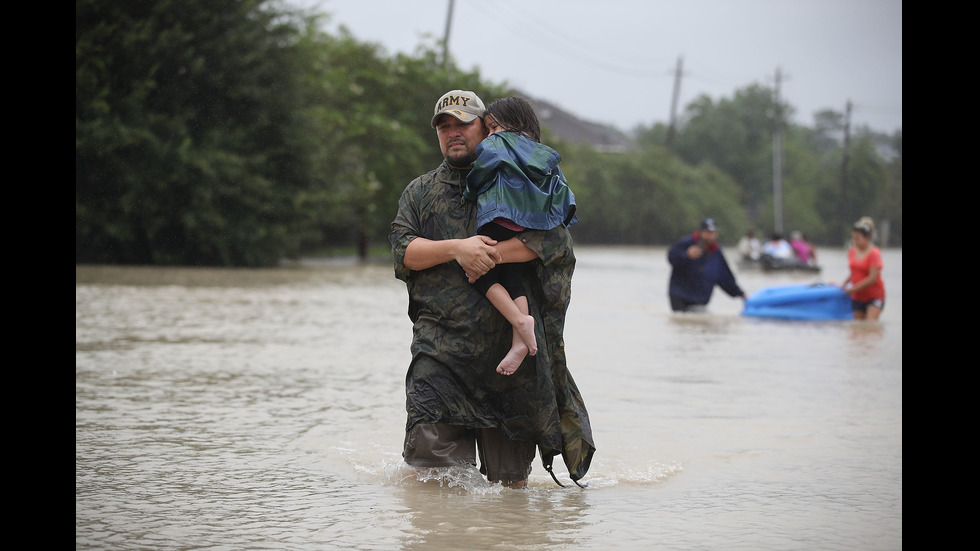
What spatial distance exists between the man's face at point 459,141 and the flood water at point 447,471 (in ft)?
4.38

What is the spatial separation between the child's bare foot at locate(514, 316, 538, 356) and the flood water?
69 cm

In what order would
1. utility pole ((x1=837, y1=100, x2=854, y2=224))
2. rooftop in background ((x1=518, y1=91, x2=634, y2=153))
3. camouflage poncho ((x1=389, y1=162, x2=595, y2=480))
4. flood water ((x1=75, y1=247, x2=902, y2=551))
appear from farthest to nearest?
rooftop in background ((x1=518, y1=91, x2=634, y2=153)), utility pole ((x1=837, y1=100, x2=854, y2=224)), camouflage poncho ((x1=389, y1=162, x2=595, y2=480)), flood water ((x1=75, y1=247, x2=902, y2=551))

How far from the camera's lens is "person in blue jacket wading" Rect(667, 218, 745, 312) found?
1520 cm

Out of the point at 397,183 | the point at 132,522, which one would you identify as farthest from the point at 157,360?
the point at 397,183

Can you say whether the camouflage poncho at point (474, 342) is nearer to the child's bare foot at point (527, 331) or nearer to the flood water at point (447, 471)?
the child's bare foot at point (527, 331)

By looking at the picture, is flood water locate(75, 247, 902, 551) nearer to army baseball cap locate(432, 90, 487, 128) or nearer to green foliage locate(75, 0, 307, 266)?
army baseball cap locate(432, 90, 487, 128)

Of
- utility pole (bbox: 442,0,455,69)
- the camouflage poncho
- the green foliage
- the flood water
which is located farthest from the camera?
utility pole (bbox: 442,0,455,69)

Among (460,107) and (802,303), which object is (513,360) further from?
(802,303)

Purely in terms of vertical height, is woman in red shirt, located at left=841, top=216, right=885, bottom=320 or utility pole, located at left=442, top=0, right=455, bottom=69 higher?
utility pole, located at left=442, top=0, right=455, bottom=69

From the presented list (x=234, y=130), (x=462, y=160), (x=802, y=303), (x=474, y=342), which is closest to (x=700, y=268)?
(x=802, y=303)

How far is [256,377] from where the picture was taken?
29.4ft

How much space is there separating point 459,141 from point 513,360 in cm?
98

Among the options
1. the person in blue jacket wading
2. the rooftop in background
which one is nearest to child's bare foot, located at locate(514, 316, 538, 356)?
the person in blue jacket wading

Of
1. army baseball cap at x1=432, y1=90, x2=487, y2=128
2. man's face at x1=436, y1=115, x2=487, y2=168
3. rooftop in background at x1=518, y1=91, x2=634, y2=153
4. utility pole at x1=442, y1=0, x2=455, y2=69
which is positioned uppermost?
rooftop in background at x1=518, y1=91, x2=634, y2=153
